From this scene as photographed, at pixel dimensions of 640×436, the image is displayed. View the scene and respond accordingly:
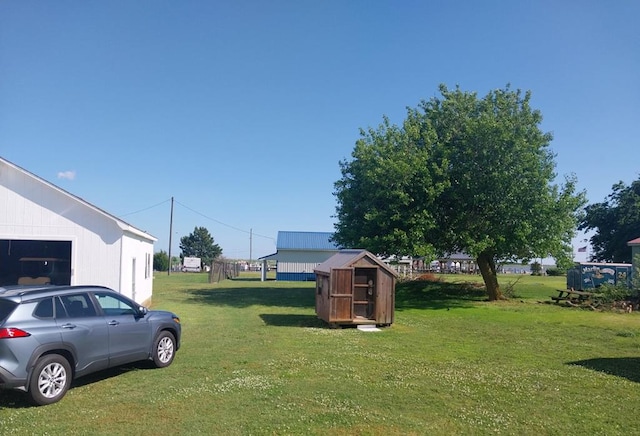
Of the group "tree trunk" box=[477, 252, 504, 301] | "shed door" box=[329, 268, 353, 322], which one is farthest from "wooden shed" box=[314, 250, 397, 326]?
"tree trunk" box=[477, 252, 504, 301]

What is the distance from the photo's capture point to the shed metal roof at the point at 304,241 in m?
48.6

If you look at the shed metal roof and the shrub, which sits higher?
the shed metal roof

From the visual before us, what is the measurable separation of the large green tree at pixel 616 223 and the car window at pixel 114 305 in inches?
2091

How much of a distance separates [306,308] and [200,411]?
48.8ft

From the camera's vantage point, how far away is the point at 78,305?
27.1 ft

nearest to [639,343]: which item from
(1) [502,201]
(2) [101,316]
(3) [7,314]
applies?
(1) [502,201]

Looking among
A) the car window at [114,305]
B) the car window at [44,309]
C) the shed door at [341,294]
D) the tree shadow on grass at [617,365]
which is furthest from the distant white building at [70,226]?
the tree shadow on grass at [617,365]

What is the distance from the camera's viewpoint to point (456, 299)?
27.6 meters

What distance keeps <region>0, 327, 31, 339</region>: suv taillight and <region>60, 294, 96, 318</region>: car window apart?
3.15ft

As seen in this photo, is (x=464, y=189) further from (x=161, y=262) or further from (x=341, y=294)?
(x=161, y=262)

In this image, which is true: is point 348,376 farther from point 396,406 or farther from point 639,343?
point 639,343

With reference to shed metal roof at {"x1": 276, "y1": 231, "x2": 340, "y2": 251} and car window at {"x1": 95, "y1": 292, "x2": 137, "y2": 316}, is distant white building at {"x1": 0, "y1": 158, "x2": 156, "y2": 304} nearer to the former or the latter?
car window at {"x1": 95, "y1": 292, "x2": 137, "y2": 316}

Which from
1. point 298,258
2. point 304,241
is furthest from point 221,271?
point 304,241

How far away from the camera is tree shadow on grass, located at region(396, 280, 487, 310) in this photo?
80.4 ft
